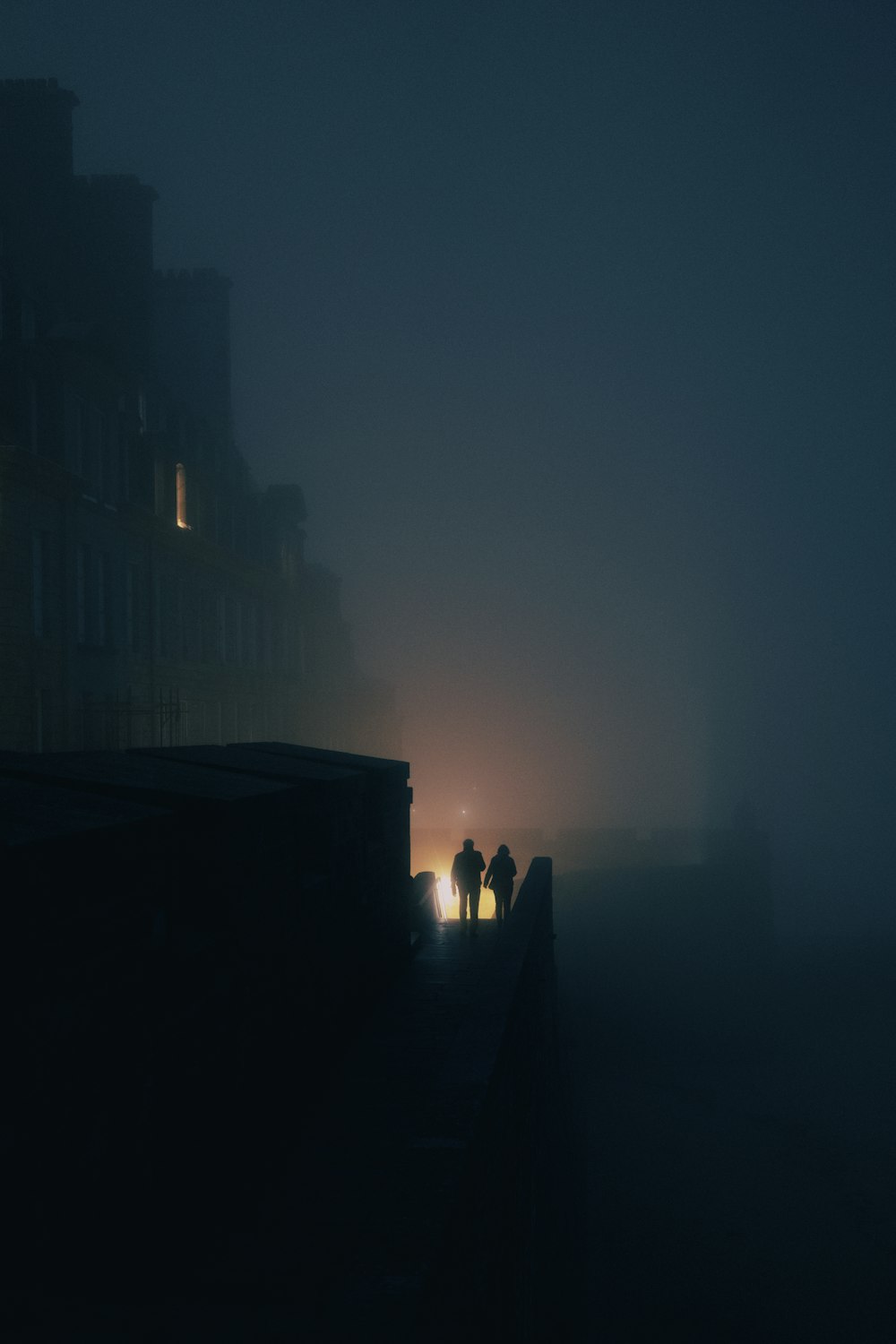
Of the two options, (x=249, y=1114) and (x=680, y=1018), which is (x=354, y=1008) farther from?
(x=680, y=1018)

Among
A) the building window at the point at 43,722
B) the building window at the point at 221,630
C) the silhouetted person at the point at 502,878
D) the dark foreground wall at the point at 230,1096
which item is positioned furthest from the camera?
the building window at the point at 221,630

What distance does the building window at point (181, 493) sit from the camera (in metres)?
27.7

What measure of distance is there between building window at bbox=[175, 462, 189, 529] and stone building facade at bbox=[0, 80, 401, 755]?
46 mm

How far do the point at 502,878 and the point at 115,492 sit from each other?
14.0 m

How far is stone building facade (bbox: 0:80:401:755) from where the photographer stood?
2034cm

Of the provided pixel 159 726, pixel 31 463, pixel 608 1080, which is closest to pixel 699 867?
pixel 608 1080

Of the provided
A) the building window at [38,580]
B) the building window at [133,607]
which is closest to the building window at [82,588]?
the building window at [38,580]

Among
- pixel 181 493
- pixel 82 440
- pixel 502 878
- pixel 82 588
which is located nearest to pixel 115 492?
pixel 82 440

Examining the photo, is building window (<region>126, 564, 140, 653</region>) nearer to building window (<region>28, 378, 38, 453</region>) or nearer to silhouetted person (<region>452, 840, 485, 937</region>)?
building window (<region>28, 378, 38, 453</region>)

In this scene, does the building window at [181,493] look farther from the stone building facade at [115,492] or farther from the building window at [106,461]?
the building window at [106,461]

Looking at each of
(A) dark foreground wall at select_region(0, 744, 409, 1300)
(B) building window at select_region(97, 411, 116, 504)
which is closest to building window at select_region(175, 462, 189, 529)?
(B) building window at select_region(97, 411, 116, 504)

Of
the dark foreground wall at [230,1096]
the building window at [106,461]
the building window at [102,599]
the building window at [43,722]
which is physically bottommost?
the dark foreground wall at [230,1096]

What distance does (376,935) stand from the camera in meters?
11.5

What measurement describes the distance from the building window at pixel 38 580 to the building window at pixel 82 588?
40.0 inches
